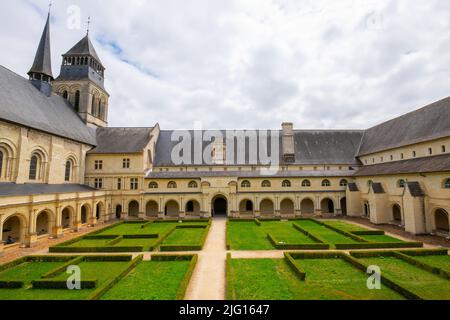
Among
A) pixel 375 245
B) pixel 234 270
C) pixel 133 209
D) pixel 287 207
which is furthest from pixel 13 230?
pixel 287 207

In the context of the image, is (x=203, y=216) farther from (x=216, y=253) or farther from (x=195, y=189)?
(x=216, y=253)

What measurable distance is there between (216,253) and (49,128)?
84.5ft

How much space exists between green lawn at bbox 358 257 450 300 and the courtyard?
5cm

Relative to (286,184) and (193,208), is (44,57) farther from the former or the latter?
(286,184)

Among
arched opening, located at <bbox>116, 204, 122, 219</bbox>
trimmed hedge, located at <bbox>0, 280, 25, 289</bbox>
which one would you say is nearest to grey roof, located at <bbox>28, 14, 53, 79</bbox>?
arched opening, located at <bbox>116, 204, 122, 219</bbox>

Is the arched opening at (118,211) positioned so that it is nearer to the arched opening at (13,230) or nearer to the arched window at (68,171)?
the arched window at (68,171)

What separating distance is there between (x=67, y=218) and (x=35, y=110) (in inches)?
560

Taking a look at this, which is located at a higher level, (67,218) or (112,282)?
(67,218)

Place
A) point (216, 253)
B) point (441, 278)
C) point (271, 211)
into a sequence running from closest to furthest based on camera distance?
point (441, 278)
point (216, 253)
point (271, 211)

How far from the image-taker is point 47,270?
52.5ft

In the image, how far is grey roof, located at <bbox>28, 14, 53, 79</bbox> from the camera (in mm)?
34969

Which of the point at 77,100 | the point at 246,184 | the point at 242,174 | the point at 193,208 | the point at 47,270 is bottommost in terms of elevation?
the point at 47,270

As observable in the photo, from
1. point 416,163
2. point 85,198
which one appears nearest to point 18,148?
point 85,198

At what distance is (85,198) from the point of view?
31.8 m
